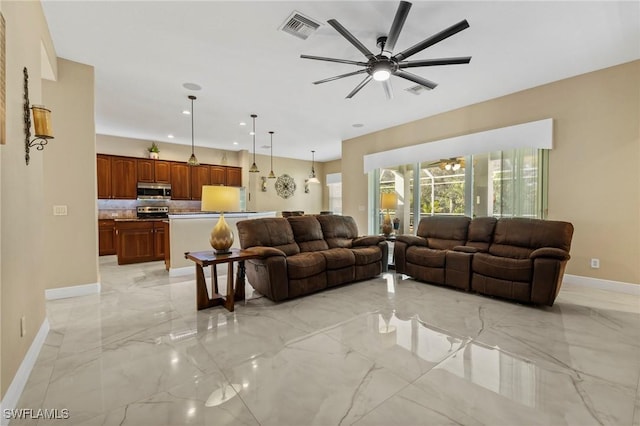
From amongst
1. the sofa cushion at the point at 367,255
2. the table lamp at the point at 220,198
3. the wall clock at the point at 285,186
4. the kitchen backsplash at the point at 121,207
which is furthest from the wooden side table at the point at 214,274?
the wall clock at the point at 285,186

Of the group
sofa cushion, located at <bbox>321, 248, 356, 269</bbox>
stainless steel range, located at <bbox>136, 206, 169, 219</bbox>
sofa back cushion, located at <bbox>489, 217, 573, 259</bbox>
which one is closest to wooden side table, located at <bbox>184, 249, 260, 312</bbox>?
sofa cushion, located at <bbox>321, 248, 356, 269</bbox>

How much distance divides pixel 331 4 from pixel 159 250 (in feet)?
18.7

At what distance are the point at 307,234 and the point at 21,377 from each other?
3.17 m

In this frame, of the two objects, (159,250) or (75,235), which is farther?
(159,250)

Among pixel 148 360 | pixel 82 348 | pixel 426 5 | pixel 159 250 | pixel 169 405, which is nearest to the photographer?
pixel 169 405

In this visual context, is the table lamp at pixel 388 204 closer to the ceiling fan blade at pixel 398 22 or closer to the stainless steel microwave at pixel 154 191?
the ceiling fan blade at pixel 398 22

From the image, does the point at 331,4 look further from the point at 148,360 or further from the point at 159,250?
the point at 159,250

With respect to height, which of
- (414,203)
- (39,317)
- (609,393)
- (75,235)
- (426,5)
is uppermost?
(426,5)

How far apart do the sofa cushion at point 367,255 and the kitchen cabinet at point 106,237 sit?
5.87m

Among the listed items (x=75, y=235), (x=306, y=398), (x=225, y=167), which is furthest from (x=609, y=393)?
(x=225, y=167)

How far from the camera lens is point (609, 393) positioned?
1.78 metres

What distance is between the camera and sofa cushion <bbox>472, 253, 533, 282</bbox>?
323cm

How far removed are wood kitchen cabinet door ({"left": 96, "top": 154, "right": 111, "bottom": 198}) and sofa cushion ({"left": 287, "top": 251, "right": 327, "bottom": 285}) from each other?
18.7 ft

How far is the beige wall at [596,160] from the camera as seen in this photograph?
12.0 ft
